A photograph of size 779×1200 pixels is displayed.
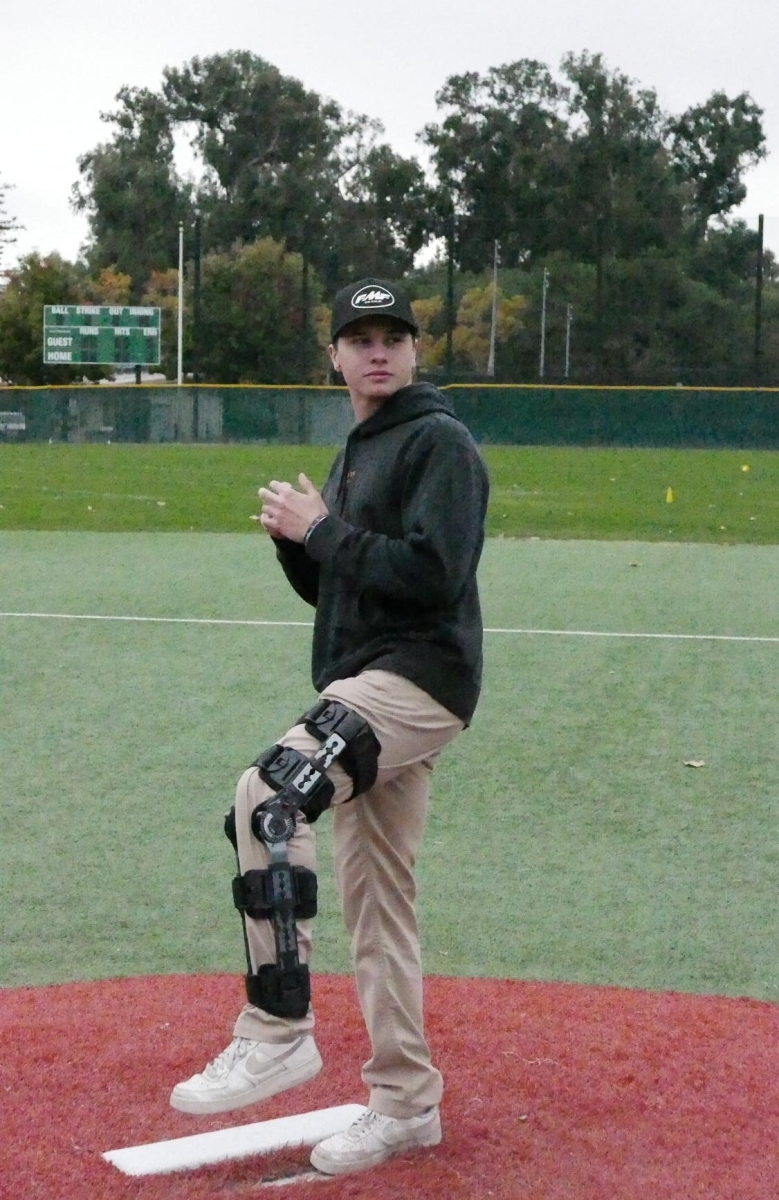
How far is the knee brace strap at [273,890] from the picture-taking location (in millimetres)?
3248

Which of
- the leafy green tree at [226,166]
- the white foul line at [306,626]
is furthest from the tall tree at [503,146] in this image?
the white foul line at [306,626]

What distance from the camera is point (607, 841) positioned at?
6398mm

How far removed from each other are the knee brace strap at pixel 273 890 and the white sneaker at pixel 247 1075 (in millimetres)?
313

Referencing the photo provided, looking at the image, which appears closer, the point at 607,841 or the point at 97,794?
the point at 607,841

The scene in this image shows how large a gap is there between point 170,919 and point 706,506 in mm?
17384

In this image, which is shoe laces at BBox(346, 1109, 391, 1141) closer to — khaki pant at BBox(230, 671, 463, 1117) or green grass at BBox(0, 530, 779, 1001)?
khaki pant at BBox(230, 671, 463, 1117)

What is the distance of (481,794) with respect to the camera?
23.2ft

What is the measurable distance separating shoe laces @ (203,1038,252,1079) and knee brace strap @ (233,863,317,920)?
31 cm

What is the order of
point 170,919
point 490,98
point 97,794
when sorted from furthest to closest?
point 490,98, point 97,794, point 170,919

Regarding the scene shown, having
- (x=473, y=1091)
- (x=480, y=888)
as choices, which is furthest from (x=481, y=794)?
(x=473, y=1091)

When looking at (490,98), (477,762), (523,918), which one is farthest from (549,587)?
(490,98)

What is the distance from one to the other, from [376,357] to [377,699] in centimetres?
75

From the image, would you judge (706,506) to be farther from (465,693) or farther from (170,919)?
(465,693)

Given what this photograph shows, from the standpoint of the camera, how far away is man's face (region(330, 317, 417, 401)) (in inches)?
139
